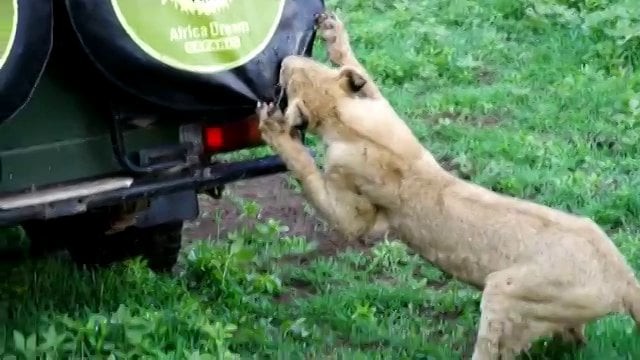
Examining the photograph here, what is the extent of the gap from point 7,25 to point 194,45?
72 centimetres

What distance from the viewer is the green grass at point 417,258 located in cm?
497

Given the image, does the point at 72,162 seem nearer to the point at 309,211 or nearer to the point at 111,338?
the point at 111,338

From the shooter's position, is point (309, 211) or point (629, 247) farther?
point (309, 211)

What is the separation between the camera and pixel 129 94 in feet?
15.0

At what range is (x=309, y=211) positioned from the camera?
275 inches

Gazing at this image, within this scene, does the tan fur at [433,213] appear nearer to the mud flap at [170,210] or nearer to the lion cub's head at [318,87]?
the lion cub's head at [318,87]

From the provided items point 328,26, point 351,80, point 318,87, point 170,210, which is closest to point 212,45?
point 318,87

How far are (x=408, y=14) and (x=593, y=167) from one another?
12.6 feet

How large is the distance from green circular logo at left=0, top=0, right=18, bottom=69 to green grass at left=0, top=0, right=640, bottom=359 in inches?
43.6

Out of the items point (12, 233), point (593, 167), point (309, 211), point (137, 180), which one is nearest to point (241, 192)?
point (309, 211)

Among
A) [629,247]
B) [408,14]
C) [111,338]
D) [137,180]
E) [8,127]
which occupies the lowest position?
[408,14]

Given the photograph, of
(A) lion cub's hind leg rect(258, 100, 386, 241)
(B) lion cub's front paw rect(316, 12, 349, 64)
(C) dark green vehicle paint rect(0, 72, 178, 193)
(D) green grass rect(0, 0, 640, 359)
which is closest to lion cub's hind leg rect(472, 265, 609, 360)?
(D) green grass rect(0, 0, 640, 359)

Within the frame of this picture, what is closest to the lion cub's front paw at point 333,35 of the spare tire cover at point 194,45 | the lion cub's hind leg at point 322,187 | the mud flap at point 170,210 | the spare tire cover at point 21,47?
the spare tire cover at point 194,45

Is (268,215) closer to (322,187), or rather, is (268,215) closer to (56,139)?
(322,187)
